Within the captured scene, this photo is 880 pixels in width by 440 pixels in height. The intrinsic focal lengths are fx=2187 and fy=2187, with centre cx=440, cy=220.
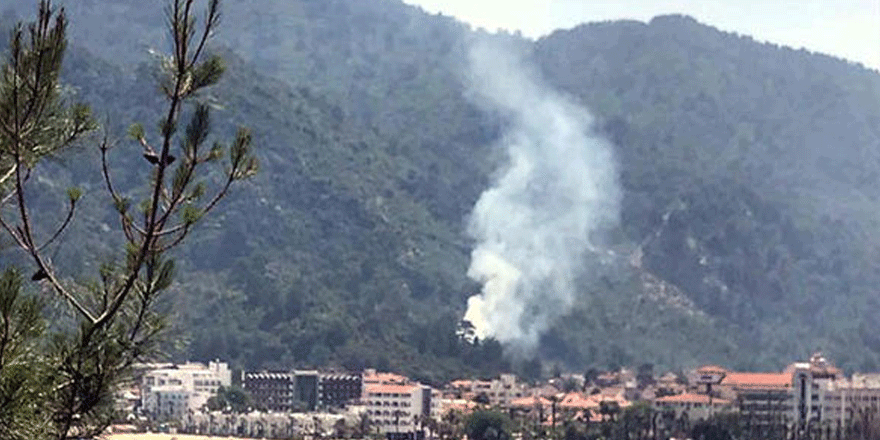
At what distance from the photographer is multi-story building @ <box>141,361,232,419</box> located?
113 m

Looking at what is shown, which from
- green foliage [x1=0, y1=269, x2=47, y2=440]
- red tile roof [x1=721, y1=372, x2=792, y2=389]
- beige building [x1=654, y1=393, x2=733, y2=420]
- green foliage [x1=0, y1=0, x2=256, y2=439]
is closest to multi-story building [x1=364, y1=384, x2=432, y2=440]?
beige building [x1=654, y1=393, x2=733, y2=420]

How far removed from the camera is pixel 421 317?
540ft

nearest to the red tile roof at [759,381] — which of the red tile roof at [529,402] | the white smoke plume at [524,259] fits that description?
the red tile roof at [529,402]

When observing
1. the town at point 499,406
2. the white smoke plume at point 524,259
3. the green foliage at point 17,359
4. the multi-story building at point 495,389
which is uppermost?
the white smoke plume at point 524,259

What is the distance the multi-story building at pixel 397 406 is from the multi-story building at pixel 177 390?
344 inches

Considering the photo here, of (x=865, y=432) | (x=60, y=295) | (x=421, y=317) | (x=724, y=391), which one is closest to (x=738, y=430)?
(x=865, y=432)

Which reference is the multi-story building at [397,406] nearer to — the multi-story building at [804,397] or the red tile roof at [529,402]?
the red tile roof at [529,402]

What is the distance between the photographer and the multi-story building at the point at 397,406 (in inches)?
4437

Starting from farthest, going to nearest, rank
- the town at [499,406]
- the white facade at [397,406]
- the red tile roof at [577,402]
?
1. the red tile roof at [577,402]
2. the white facade at [397,406]
3. the town at [499,406]

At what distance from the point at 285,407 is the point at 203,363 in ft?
56.9

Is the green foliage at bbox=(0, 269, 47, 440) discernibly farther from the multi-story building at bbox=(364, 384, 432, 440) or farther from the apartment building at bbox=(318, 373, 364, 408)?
the apartment building at bbox=(318, 373, 364, 408)

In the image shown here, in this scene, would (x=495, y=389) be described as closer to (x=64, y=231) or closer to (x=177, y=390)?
(x=177, y=390)

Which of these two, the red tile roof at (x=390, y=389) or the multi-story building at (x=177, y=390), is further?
the red tile roof at (x=390, y=389)

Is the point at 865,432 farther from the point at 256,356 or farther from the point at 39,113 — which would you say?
the point at 39,113
